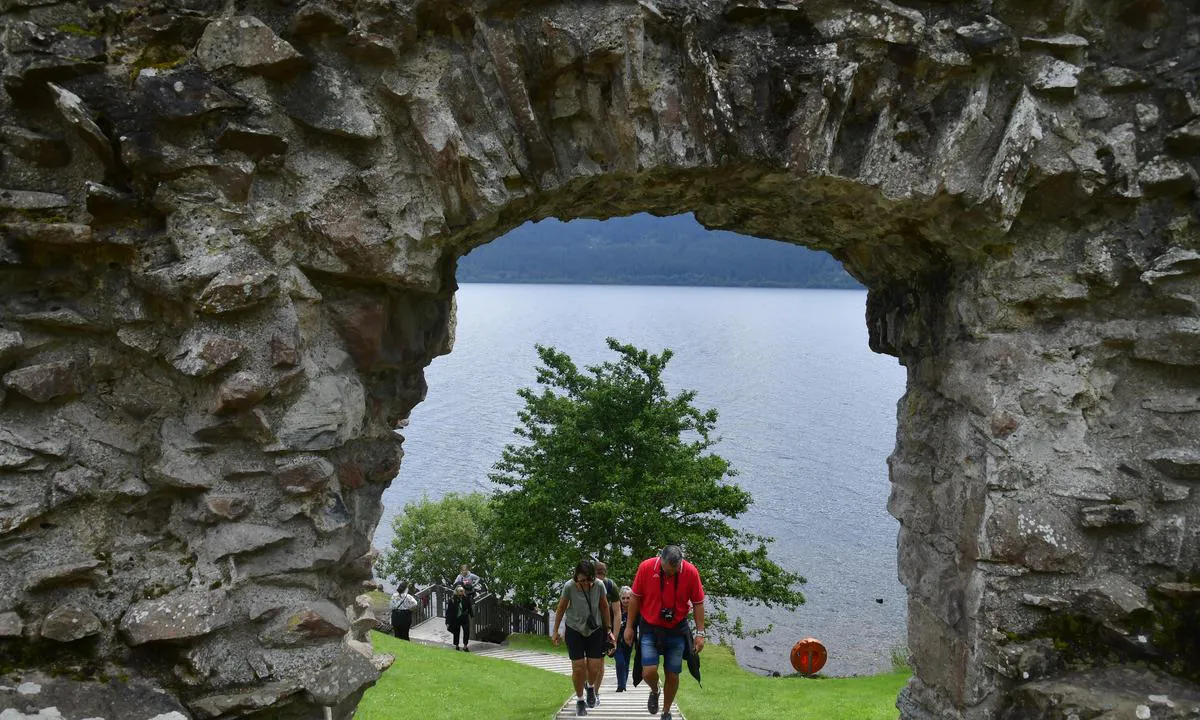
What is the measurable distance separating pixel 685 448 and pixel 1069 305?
1269 centimetres

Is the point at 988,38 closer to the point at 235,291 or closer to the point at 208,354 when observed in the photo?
the point at 235,291

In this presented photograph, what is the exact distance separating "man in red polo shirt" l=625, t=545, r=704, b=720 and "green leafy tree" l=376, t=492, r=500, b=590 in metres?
22.4

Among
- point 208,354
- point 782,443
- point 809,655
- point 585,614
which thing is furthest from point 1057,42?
point 782,443

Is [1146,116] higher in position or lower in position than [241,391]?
higher

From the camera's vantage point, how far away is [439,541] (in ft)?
96.9

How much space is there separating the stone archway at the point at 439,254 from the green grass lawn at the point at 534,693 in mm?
4921

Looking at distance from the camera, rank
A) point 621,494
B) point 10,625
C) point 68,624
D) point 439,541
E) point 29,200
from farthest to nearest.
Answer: point 439,541
point 621,494
point 29,200
point 68,624
point 10,625

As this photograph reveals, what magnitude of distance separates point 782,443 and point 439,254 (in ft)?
125

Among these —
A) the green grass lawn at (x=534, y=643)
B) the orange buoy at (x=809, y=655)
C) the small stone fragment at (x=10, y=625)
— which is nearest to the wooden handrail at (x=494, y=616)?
the green grass lawn at (x=534, y=643)

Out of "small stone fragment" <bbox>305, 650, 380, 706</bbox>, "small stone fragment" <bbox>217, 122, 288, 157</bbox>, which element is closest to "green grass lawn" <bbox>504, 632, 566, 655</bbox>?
"small stone fragment" <bbox>305, 650, 380, 706</bbox>

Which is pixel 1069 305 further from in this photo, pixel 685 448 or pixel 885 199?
pixel 685 448

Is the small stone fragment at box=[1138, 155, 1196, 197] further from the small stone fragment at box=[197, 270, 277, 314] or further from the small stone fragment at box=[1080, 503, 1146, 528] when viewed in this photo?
the small stone fragment at box=[197, 270, 277, 314]

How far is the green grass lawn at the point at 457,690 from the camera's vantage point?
941 cm

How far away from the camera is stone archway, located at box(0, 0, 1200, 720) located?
429 centimetres
